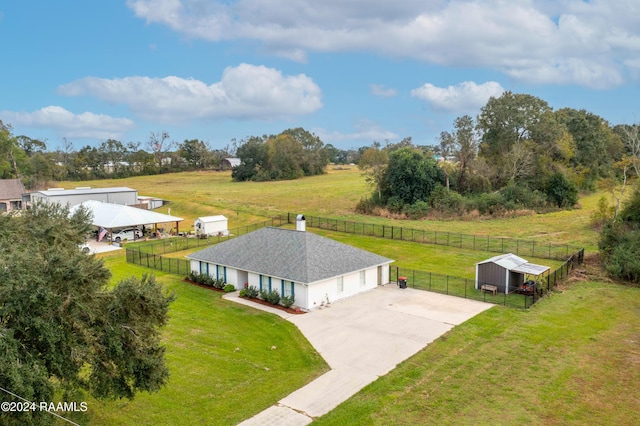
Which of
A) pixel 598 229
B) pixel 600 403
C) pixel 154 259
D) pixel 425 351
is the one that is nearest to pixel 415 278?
pixel 425 351

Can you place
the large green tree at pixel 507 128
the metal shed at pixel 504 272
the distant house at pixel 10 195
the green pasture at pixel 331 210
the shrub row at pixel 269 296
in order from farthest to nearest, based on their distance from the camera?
the distant house at pixel 10 195 < the large green tree at pixel 507 128 < the green pasture at pixel 331 210 < the metal shed at pixel 504 272 < the shrub row at pixel 269 296

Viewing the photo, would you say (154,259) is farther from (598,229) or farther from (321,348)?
(598,229)

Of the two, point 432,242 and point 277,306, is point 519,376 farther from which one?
point 432,242

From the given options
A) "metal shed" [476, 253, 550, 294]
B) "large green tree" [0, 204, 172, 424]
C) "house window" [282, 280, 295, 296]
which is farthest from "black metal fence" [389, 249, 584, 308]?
"large green tree" [0, 204, 172, 424]

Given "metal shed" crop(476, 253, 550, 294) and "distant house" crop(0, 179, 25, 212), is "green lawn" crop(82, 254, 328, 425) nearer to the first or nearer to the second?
"metal shed" crop(476, 253, 550, 294)

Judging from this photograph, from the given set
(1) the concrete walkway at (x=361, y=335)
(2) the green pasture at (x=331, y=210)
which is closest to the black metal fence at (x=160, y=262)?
(1) the concrete walkway at (x=361, y=335)

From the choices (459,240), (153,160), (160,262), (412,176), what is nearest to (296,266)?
(160,262)

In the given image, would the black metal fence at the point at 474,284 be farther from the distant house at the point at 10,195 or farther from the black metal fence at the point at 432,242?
the distant house at the point at 10,195
